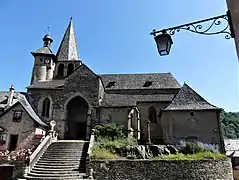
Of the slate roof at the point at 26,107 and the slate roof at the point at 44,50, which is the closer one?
the slate roof at the point at 26,107

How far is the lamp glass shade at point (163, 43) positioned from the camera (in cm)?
520

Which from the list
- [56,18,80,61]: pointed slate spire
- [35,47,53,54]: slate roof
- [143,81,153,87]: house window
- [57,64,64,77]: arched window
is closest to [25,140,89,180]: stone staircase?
[143,81,153,87]: house window

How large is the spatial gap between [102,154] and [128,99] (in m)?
12.4

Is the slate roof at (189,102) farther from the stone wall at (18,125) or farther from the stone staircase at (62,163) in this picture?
the stone wall at (18,125)

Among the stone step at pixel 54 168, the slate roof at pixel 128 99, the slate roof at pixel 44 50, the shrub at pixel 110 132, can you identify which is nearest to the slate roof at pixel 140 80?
the slate roof at pixel 128 99

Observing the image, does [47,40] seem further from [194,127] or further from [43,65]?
[194,127]

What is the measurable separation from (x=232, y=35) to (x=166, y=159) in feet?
42.6

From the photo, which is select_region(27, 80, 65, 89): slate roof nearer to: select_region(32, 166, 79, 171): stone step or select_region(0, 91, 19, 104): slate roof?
select_region(0, 91, 19, 104): slate roof

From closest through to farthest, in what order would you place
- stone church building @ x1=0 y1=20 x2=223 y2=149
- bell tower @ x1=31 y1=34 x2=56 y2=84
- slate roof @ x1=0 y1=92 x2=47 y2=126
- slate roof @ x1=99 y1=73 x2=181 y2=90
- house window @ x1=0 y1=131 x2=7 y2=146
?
stone church building @ x1=0 y1=20 x2=223 y2=149 < house window @ x1=0 y1=131 x2=7 y2=146 < slate roof @ x1=0 y1=92 x2=47 y2=126 < slate roof @ x1=99 y1=73 x2=181 y2=90 < bell tower @ x1=31 y1=34 x2=56 y2=84

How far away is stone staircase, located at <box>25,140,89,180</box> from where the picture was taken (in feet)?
46.8

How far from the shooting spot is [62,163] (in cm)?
1603

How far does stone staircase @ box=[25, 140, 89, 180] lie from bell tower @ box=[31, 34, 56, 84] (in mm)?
15271

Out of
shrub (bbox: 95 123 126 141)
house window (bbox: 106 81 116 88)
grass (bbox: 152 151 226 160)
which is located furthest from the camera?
house window (bbox: 106 81 116 88)

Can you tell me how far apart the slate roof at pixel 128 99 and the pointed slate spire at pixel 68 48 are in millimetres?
11266
